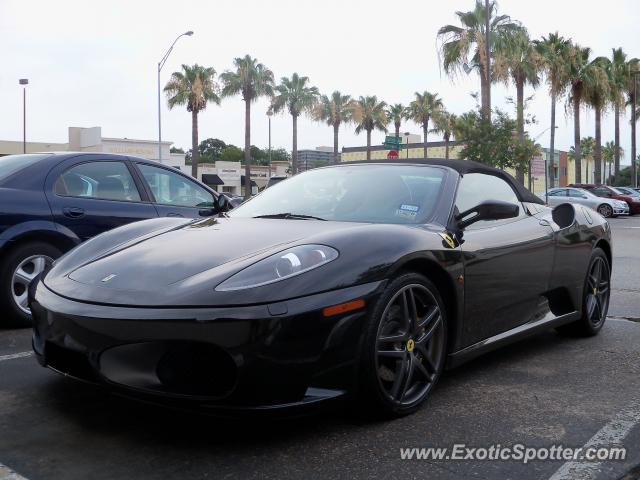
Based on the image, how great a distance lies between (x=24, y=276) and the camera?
4.98 meters

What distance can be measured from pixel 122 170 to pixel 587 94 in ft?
128

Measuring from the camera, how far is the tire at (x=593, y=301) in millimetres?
4754

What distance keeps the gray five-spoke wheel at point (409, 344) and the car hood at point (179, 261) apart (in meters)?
0.40

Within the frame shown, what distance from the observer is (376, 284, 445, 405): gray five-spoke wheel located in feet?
9.78

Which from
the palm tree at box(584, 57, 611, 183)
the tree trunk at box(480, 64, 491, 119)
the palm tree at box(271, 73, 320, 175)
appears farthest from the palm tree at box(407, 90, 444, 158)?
the tree trunk at box(480, 64, 491, 119)

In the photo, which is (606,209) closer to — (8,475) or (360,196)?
(360,196)

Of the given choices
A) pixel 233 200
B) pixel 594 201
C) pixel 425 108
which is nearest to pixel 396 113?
pixel 425 108

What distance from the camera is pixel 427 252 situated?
319 cm

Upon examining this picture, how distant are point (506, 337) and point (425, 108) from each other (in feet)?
184

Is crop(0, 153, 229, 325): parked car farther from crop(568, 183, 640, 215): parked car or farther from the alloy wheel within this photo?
crop(568, 183, 640, 215): parked car

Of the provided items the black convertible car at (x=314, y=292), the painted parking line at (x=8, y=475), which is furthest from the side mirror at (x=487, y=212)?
the painted parking line at (x=8, y=475)

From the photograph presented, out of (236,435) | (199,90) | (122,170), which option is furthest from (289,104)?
(236,435)

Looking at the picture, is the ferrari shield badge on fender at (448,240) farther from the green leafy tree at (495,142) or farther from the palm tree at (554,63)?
the palm tree at (554,63)

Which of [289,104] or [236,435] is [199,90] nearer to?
[289,104]
